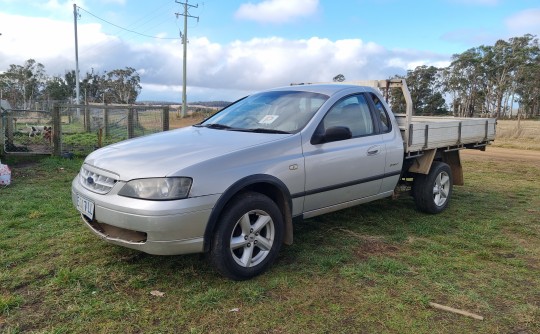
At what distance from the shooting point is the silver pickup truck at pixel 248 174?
3.26m

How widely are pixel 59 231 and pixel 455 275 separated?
4.01 metres

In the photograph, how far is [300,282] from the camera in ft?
11.9

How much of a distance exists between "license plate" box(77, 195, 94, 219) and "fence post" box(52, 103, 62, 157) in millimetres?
6611

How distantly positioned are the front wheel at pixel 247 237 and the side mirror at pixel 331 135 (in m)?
0.84

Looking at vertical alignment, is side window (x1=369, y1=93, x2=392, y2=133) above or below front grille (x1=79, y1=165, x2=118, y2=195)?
above

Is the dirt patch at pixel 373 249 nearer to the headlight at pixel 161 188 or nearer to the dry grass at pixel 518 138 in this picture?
the headlight at pixel 161 188

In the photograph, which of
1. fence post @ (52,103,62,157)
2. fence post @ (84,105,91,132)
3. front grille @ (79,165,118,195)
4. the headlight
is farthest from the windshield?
fence post @ (84,105,91,132)

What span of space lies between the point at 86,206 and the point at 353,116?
9.40ft

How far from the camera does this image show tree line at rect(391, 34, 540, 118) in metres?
59.6

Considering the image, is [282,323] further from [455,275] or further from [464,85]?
[464,85]

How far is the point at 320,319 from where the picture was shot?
120 inches

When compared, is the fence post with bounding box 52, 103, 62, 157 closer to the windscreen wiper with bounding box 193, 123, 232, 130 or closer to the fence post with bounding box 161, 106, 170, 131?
the fence post with bounding box 161, 106, 170, 131

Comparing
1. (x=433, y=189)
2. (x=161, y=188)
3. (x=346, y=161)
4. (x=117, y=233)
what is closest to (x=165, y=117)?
(x=433, y=189)

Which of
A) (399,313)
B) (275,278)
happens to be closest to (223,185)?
(275,278)
